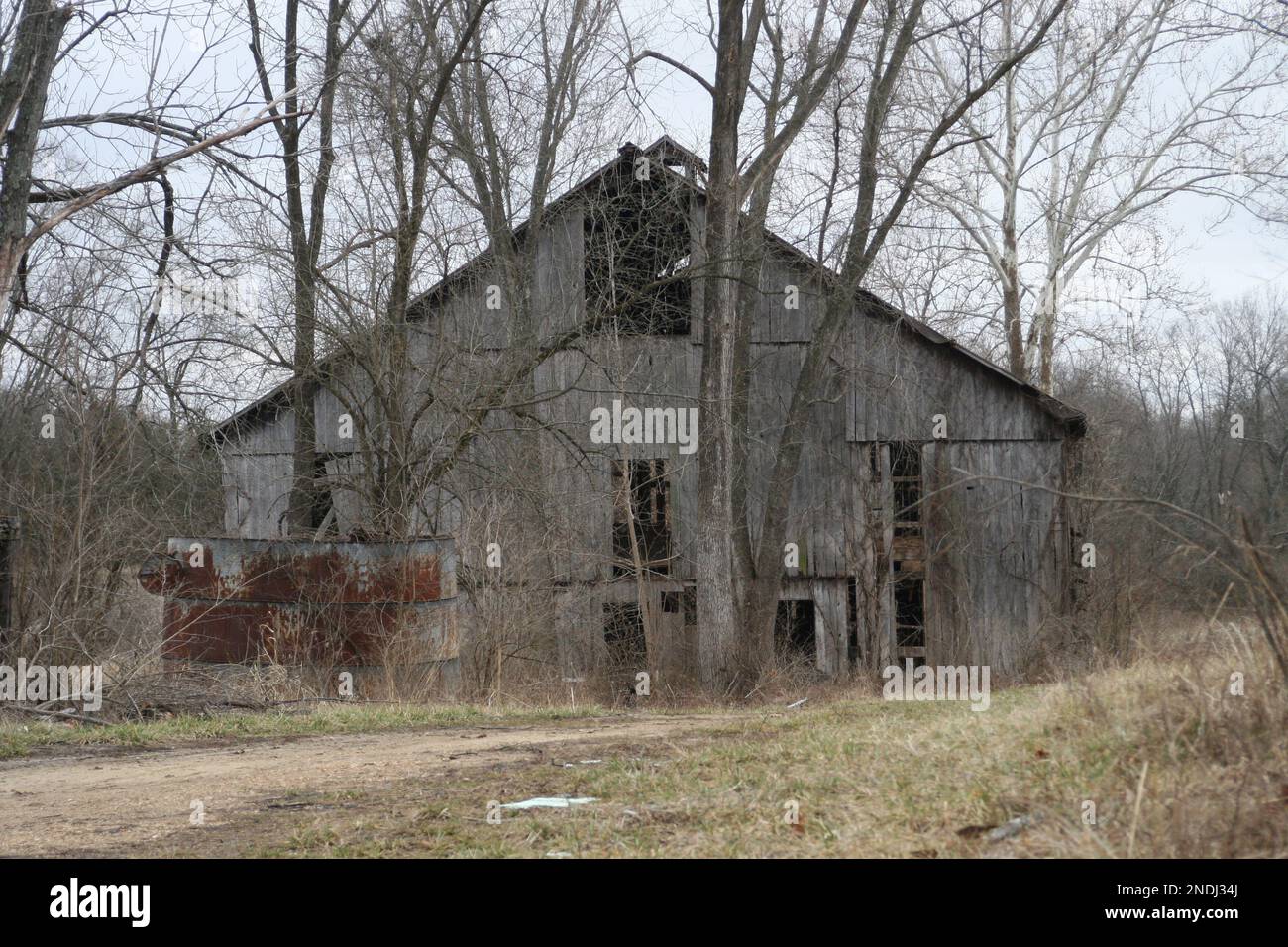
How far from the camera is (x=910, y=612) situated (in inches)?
860

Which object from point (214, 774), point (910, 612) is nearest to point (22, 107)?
point (214, 774)

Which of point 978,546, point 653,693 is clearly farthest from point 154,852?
point 978,546

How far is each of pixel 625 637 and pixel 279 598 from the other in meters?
7.94

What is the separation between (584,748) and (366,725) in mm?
2283

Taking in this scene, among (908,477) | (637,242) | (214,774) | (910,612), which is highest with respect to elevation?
(637,242)

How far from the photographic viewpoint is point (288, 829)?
545 centimetres

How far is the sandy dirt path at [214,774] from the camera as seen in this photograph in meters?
5.65

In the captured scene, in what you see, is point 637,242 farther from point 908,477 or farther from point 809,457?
point 908,477

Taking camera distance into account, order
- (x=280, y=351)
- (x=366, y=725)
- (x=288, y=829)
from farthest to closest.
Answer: (x=280, y=351), (x=366, y=725), (x=288, y=829)

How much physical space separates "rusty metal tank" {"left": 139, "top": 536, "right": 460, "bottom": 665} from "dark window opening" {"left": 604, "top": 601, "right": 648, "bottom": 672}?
6303 mm

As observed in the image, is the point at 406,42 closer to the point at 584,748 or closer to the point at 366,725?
the point at 366,725

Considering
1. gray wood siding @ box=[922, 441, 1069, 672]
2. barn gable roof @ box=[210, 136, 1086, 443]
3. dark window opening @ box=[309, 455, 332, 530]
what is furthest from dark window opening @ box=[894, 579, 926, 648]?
dark window opening @ box=[309, 455, 332, 530]

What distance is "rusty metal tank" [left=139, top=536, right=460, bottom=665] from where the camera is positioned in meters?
11.3
